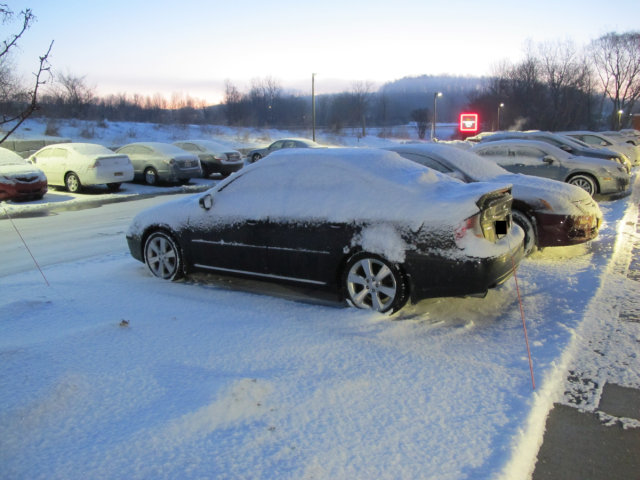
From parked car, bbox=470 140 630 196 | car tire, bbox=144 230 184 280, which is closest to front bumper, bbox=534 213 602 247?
parked car, bbox=470 140 630 196

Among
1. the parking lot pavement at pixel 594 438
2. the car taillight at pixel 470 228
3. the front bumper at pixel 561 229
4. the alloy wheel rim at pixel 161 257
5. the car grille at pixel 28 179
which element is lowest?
the parking lot pavement at pixel 594 438

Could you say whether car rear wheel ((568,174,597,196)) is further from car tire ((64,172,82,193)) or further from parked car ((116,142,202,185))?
car tire ((64,172,82,193))

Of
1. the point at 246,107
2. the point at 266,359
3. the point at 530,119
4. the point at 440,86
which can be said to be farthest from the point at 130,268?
the point at 440,86

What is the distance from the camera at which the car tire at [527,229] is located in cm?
698

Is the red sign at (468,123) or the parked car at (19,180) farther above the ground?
the red sign at (468,123)

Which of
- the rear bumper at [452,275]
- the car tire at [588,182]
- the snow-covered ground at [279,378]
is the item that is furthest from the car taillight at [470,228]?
the car tire at [588,182]

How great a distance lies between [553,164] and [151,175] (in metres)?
13.3

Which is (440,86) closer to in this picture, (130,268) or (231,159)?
(231,159)

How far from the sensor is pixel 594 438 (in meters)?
3.03

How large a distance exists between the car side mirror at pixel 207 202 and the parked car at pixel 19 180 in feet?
35.8

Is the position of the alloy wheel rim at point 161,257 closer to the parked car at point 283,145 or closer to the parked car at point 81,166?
the parked car at point 81,166

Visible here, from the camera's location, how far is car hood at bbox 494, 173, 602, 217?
6953 mm

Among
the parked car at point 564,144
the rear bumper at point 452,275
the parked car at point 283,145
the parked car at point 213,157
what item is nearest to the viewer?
the rear bumper at point 452,275

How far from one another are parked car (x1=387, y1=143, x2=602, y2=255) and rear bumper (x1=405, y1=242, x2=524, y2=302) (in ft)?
8.76
